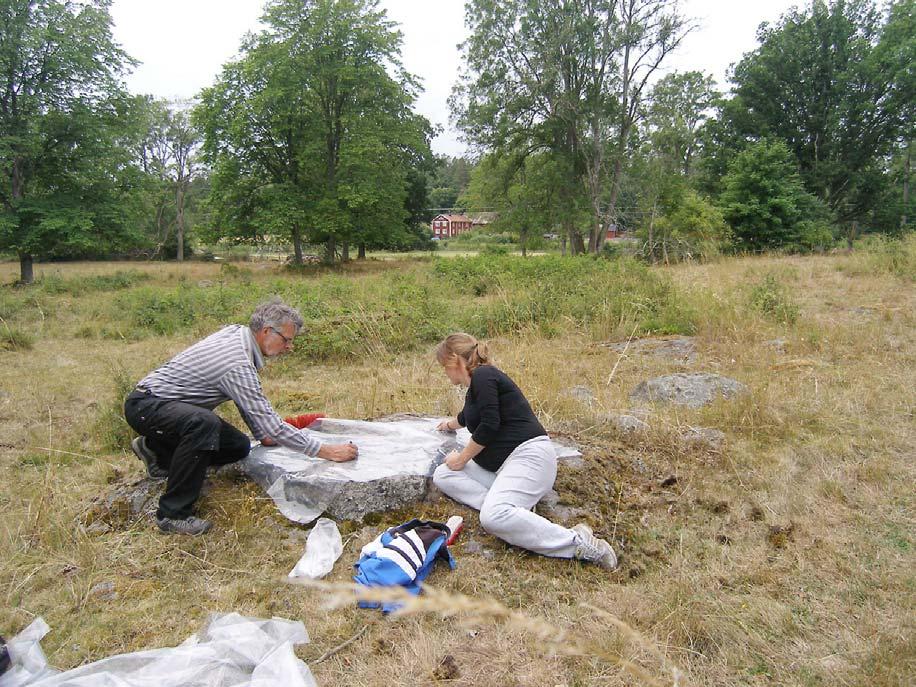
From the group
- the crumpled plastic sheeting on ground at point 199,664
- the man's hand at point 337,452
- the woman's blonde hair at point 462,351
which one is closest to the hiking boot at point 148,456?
the man's hand at point 337,452

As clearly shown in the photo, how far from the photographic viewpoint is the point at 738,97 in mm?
26344

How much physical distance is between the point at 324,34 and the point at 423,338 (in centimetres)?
1879

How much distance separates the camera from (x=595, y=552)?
2.93 meters

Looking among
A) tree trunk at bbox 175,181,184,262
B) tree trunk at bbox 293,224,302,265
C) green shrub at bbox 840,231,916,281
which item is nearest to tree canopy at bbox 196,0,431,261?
tree trunk at bbox 293,224,302,265

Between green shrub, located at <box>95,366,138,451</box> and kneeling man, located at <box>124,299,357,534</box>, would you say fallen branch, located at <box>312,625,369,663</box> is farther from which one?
green shrub, located at <box>95,366,138,451</box>

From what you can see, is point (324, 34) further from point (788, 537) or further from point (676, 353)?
point (788, 537)

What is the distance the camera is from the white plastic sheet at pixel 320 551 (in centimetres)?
284

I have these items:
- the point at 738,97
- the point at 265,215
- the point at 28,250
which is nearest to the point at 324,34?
the point at 265,215

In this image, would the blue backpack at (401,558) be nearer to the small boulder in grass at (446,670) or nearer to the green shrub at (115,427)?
the small boulder in grass at (446,670)

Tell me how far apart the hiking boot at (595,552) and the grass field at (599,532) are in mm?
59

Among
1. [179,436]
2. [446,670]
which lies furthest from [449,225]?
[446,670]

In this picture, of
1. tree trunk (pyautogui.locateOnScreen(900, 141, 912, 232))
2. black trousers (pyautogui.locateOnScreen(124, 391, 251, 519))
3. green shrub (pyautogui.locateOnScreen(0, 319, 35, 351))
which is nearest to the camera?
black trousers (pyautogui.locateOnScreen(124, 391, 251, 519))

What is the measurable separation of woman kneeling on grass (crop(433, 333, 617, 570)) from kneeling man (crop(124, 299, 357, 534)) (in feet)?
2.63

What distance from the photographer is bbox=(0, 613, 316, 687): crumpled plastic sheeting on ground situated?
209cm
